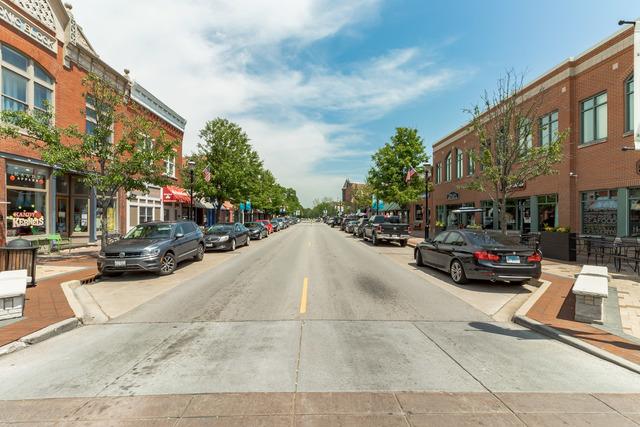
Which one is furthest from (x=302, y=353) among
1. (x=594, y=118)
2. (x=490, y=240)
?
(x=594, y=118)

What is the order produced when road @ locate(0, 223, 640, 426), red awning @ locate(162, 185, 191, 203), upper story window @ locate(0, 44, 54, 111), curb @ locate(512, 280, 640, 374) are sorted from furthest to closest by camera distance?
red awning @ locate(162, 185, 191, 203), upper story window @ locate(0, 44, 54, 111), curb @ locate(512, 280, 640, 374), road @ locate(0, 223, 640, 426)

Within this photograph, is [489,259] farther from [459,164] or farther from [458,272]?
[459,164]

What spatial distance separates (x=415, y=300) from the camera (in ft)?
25.3

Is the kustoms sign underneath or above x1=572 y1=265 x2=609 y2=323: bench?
above

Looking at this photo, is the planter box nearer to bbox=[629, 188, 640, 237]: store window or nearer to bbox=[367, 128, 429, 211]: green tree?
bbox=[629, 188, 640, 237]: store window

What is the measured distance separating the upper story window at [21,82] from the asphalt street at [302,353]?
12.2 m

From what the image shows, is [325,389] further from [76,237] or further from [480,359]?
[76,237]

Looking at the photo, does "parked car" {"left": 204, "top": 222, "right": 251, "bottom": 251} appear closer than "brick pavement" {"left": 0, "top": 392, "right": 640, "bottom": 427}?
No

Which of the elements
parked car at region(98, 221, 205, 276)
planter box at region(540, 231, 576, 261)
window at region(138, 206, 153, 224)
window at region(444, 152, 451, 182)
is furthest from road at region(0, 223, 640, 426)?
window at region(444, 152, 451, 182)

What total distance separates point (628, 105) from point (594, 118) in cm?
195

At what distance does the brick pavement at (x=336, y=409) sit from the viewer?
3.12 metres

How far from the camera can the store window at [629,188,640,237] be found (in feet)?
47.3

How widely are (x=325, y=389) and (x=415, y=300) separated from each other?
4.56 meters

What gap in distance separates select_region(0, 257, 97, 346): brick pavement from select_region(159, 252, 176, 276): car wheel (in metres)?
1.93
